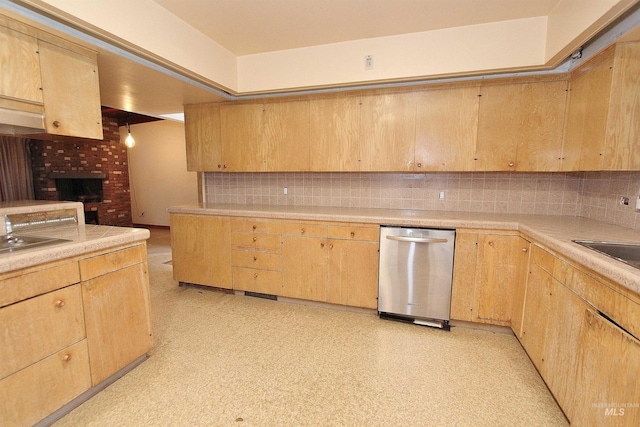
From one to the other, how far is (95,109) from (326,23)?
6.37 ft

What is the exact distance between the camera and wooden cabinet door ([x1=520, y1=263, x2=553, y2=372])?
183 cm

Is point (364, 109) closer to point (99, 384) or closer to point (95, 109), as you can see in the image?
point (95, 109)

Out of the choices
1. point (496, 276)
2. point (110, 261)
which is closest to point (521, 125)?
point (496, 276)

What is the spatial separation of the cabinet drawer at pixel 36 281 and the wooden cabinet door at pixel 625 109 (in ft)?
11.4

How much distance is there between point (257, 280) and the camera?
315cm

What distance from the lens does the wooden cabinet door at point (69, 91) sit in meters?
1.87

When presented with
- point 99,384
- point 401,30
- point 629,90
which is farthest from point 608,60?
point 99,384

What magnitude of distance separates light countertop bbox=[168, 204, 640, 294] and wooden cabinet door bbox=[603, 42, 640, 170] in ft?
1.65

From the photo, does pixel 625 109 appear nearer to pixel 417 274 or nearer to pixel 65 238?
pixel 417 274

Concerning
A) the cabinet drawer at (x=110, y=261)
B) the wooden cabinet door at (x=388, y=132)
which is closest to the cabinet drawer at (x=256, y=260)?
the cabinet drawer at (x=110, y=261)

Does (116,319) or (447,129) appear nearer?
(116,319)

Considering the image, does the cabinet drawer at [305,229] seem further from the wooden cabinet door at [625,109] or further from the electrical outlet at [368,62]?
the wooden cabinet door at [625,109]

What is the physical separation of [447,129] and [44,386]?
3.40 meters

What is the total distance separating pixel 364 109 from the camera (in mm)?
2990
